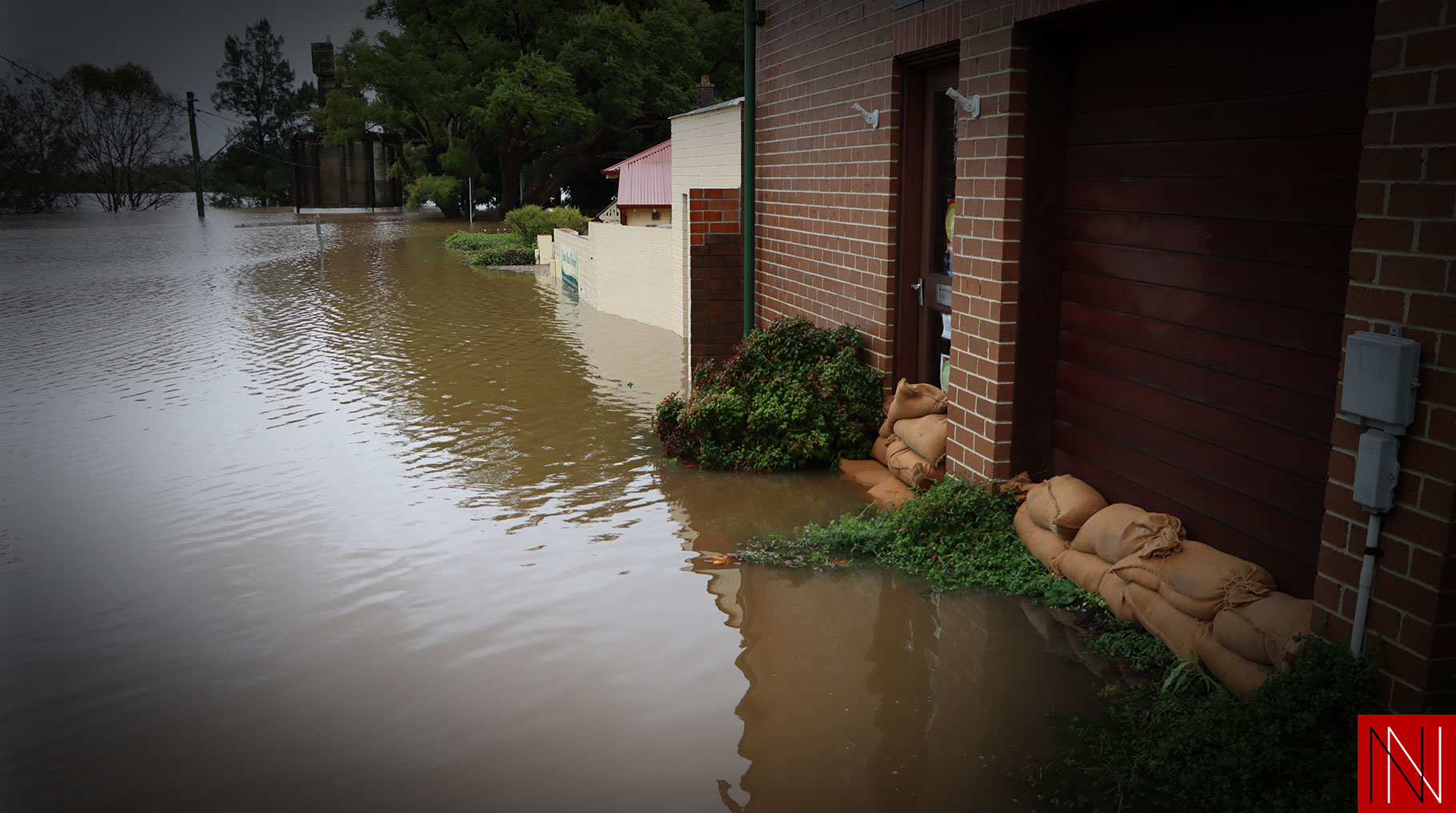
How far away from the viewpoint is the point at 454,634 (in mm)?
4918

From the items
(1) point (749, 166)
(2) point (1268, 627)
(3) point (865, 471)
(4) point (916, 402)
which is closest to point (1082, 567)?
(2) point (1268, 627)

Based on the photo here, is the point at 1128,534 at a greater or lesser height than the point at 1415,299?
lesser

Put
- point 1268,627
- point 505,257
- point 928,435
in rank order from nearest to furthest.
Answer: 1. point 1268,627
2. point 928,435
3. point 505,257

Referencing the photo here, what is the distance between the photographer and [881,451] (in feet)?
24.8

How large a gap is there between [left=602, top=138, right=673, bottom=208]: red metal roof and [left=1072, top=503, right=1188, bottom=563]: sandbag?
23.2 m

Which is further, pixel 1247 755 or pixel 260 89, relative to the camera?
pixel 260 89

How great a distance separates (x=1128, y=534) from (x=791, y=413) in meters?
3.16

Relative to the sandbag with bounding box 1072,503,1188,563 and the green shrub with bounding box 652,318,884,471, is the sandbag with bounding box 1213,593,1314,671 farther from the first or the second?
the green shrub with bounding box 652,318,884,471

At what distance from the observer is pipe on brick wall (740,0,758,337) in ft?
32.0

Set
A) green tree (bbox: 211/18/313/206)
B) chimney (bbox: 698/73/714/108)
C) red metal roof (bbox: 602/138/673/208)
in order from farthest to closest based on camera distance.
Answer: green tree (bbox: 211/18/313/206)
red metal roof (bbox: 602/138/673/208)
chimney (bbox: 698/73/714/108)

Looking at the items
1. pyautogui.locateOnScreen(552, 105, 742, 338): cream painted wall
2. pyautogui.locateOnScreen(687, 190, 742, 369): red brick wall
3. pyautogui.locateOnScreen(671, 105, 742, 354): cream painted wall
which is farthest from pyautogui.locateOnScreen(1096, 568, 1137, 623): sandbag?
pyautogui.locateOnScreen(552, 105, 742, 338): cream painted wall

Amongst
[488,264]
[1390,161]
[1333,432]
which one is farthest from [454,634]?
[488,264]

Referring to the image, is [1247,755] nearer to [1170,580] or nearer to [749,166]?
[1170,580]

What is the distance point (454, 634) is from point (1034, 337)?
345 cm
